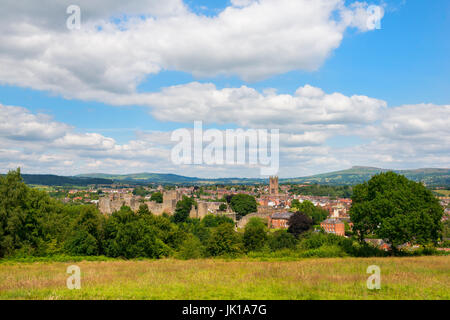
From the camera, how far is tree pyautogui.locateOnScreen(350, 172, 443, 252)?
73.3 feet

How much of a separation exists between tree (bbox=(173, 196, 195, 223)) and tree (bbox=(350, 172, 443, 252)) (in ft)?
264

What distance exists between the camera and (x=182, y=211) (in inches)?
4075

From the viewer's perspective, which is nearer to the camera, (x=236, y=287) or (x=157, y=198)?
(x=236, y=287)

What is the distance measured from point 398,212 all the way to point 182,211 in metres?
85.7

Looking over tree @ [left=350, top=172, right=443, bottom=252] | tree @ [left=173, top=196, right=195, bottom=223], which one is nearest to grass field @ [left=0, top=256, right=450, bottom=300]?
tree @ [left=350, top=172, right=443, bottom=252]

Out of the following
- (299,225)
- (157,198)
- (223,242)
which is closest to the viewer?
(223,242)

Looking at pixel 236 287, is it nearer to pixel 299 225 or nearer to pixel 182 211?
pixel 299 225

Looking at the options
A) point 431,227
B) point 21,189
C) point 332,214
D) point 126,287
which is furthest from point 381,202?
point 332,214

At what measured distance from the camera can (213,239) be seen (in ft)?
114

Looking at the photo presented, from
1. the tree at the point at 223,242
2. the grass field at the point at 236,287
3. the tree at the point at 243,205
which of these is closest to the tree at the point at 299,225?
the tree at the point at 223,242

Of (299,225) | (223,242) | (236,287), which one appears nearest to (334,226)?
(299,225)

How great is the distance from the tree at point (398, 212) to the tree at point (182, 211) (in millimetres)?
80496

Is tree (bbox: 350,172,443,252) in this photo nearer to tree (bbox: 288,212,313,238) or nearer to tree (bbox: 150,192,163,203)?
tree (bbox: 288,212,313,238)
